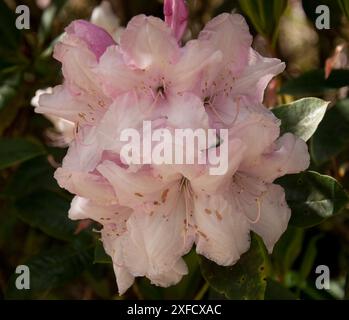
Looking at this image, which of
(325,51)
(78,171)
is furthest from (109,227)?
(325,51)

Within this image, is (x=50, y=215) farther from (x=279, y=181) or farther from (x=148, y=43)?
(x=148, y=43)

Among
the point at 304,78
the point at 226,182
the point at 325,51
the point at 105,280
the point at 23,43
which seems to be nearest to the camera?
the point at 226,182

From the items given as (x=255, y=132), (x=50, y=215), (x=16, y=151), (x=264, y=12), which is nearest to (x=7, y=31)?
(x=16, y=151)

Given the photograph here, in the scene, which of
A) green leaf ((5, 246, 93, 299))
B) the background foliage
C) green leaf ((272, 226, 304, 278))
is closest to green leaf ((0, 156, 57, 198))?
the background foliage

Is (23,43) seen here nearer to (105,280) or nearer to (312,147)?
(105,280)

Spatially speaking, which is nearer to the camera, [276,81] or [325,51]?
[276,81]
